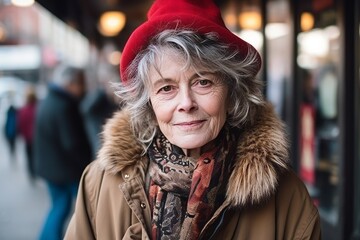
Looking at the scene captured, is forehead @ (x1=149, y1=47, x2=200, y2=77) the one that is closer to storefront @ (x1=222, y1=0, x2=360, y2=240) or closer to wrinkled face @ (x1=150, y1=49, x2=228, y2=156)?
wrinkled face @ (x1=150, y1=49, x2=228, y2=156)

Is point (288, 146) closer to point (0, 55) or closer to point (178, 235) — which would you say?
point (178, 235)

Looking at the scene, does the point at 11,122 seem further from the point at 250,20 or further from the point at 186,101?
the point at 186,101

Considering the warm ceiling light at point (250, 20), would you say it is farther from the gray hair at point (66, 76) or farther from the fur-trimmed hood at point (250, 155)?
the fur-trimmed hood at point (250, 155)

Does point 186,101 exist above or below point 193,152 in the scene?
above

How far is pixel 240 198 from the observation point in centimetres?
185

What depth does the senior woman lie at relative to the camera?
183 centimetres

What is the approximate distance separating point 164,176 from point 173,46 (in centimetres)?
44

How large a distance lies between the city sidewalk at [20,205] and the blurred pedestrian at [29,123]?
1.41 ft

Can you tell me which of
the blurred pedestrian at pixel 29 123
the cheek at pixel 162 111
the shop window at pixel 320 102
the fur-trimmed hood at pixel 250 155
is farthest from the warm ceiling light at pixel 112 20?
the cheek at pixel 162 111

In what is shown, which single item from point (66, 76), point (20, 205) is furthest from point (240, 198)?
point (20, 205)

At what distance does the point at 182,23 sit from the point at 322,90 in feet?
12.1

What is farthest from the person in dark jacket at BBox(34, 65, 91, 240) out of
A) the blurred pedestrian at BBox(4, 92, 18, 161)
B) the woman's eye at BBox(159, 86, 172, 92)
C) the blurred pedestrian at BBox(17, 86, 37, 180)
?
the blurred pedestrian at BBox(4, 92, 18, 161)

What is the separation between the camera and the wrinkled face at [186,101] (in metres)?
1.81

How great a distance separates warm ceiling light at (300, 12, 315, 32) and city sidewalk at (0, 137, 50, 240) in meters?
3.66
